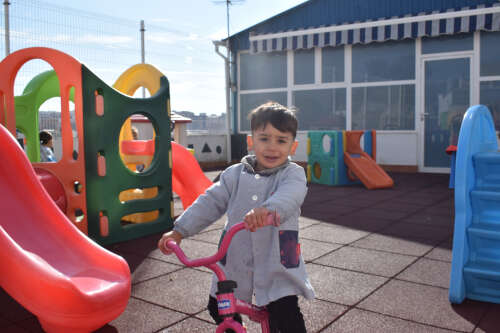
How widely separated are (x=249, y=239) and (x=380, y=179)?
7.08 metres

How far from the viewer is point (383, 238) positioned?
182 inches

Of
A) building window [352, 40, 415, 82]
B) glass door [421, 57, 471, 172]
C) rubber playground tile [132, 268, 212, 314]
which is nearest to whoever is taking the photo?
rubber playground tile [132, 268, 212, 314]

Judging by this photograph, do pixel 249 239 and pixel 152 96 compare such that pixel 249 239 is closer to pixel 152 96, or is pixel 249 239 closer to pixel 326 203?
pixel 152 96

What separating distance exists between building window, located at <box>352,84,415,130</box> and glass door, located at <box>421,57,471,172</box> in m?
0.37

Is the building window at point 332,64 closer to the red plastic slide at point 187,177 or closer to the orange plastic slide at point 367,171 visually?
the orange plastic slide at point 367,171

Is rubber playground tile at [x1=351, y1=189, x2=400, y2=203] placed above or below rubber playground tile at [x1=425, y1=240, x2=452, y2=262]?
above

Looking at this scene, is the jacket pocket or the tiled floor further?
the tiled floor

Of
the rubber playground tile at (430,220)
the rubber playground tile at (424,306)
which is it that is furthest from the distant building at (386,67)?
the rubber playground tile at (424,306)

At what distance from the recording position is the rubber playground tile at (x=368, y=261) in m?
3.58

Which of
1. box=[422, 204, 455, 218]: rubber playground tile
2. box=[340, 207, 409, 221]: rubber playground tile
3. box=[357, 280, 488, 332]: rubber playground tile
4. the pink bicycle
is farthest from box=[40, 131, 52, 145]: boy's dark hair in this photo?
the pink bicycle

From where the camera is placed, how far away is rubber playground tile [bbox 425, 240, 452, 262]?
154 inches

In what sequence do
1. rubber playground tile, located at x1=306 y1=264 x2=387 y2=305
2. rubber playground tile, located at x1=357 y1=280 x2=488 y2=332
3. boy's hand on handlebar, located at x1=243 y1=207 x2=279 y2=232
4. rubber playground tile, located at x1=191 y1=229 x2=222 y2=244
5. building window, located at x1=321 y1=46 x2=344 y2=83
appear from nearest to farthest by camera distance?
boy's hand on handlebar, located at x1=243 y1=207 x2=279 y2=232
rubber playground tile, located at x1=357 y1=280 x2=488 y2=332
rubber playground tile, located at x1=306 y1=264 x2=387 y2=305
rubber playground tile, located at x1=191 y1=229 x2=222 y2=244
building window, located at x1=321 y1=46 x2=344 y2=83

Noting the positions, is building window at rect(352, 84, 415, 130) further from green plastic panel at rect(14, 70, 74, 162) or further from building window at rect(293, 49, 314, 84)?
green plastic panel at rect(14, 70, 74, 162)

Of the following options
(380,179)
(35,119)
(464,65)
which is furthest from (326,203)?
(464,65)
